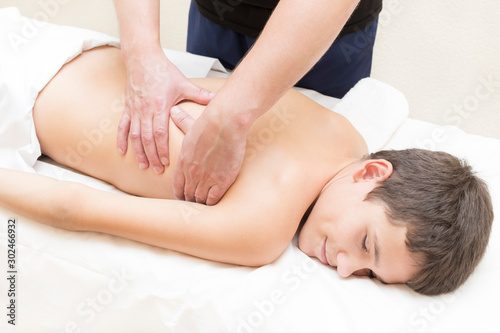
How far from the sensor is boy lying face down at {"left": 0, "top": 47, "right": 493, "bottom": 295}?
107cm

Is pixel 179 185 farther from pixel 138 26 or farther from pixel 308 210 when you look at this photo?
pixel 138 26

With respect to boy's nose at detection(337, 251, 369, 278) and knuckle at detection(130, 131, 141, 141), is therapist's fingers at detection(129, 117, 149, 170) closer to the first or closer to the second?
knuckle at detection(130, 131, 141, 141)

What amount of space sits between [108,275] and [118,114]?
0.42 metres

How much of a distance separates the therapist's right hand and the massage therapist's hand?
0.11 m

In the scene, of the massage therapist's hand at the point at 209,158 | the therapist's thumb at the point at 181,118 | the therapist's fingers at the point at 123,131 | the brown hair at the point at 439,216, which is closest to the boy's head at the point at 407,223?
the brown hair at the point at 439,216

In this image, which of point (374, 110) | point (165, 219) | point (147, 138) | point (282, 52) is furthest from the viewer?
point (374, 110)

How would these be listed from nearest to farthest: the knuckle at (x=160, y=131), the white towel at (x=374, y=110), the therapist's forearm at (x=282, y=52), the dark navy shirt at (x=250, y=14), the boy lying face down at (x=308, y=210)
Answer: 1. the therapist's forearm at (x=282, y=52)
2. the boy lying face down at (x=308, y=210)
3. the knuckle at (x=160, y=131)
4. the dark navy shirt at (x=250, y=14)
5. the white towel at (x=374, y=110)

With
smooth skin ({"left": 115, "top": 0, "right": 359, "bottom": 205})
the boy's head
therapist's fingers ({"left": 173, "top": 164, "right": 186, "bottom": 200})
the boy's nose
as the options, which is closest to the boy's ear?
the boy's head

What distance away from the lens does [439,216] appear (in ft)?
3.50

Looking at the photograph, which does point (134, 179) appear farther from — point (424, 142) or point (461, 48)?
point (461, 48)

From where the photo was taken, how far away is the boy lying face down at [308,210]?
3.51 feet

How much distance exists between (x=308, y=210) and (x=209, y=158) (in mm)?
321

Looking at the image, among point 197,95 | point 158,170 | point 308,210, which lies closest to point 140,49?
point 197,95

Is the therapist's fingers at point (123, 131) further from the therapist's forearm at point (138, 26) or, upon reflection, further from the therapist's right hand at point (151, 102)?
the therapist's forearm at point (138, 26)
